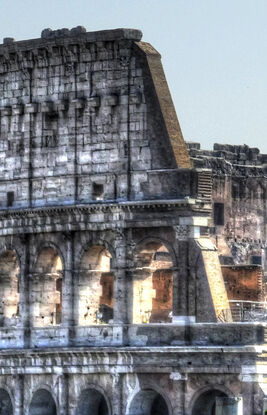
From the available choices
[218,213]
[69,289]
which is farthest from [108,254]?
[218,213]

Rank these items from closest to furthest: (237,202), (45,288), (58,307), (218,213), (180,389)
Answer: (180,389)
(45,288)
(58,307)
(218,213)
(237,202)

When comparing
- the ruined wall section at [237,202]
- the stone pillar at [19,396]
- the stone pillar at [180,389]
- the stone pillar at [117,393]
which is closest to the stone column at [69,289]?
the stone pillar at [19,396]

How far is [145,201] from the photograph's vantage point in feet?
168

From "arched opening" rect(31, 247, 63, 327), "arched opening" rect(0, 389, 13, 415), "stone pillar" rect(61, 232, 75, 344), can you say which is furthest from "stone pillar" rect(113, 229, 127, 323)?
"arched opening" rect(0, 389, 13, 415)

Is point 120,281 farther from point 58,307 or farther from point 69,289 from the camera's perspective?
point 58,307

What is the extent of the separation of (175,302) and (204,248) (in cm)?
154

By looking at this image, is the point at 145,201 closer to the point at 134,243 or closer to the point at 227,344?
the point at 134,243

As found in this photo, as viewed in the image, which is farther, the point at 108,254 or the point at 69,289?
the point at 108,254

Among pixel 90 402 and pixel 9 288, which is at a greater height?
pixel 9 288

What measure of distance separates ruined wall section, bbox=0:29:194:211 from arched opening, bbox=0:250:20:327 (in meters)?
1.57

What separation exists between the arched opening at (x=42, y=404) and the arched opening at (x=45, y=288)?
73.9 inches

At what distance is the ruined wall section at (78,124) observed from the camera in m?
52.2

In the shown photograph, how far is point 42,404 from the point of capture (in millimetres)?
53594

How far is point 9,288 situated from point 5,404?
10.4 ft
